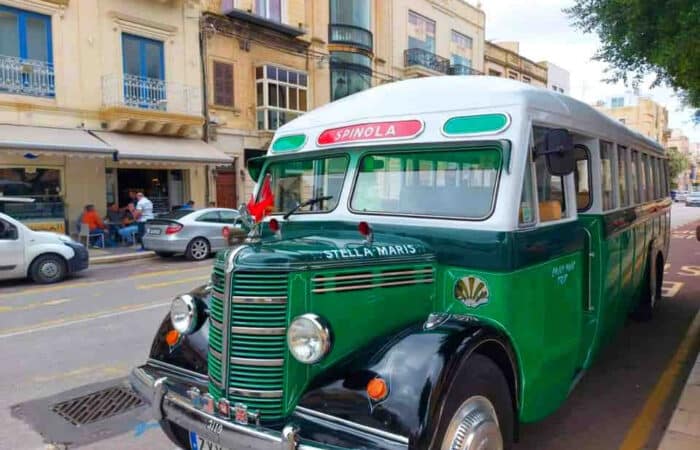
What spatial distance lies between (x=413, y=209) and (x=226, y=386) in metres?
1.59

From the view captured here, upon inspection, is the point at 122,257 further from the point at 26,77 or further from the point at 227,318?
the point at 227,318

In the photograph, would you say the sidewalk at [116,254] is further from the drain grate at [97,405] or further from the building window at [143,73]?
the drain grate at [97,405]

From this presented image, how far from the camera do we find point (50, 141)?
567 inches

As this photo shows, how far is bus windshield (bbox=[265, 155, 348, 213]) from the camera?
154 inches

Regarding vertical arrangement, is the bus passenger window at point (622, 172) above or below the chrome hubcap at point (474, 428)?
above

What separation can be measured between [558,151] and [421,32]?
2737 cm

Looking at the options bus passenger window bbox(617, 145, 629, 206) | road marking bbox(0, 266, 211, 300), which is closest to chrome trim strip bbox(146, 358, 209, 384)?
bus passenger window bbox(617, 145, 629, 206)

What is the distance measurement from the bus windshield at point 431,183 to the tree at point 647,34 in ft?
12.0

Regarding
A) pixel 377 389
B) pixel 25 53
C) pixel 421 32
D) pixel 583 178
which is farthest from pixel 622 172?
pixel 421 32

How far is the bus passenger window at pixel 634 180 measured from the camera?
18.7 feet

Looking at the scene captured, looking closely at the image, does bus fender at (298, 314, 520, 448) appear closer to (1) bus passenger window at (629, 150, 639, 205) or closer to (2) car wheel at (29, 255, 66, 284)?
(1) bus passenger window at (629, 150, 639, 205)

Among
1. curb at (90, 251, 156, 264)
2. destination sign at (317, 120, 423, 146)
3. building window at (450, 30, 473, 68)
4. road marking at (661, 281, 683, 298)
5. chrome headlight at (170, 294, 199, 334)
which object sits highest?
building window at (450, 30, 473, 68)

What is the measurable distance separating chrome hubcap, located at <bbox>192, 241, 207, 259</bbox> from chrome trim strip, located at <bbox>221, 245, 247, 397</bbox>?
1188 cm

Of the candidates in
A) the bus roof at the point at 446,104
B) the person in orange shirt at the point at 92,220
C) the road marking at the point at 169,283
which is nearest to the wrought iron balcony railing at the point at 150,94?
the person in orange shirt at the point at 92,220
